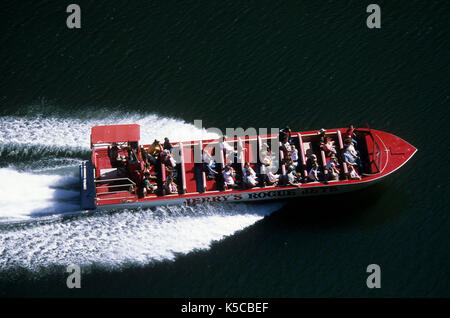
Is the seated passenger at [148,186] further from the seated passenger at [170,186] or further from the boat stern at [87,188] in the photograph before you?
the boat stern at [87,188]

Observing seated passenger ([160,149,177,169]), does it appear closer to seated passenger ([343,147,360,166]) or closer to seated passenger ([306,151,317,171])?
seated passenger ([306,151,317,171])

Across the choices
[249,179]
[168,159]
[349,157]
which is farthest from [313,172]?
[168,159]

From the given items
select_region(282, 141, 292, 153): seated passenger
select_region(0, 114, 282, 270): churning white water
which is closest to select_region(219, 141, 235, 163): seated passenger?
select_region(0, 114, 282, 270): churning white water

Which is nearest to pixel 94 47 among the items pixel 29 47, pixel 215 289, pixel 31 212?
pixel 29 47

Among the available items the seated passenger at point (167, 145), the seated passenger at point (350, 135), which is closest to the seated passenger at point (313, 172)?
the seated passenger at point (350, 135)

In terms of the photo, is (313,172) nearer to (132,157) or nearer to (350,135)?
(350,135)
